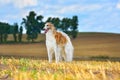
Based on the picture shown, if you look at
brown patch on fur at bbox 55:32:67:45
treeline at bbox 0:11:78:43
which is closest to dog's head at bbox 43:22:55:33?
brown patch on fur at bbox 55:32:67:45

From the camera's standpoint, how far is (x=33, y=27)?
314ft

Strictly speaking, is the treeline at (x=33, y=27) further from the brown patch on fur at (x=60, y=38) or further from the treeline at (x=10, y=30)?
the brown patch on fur at (x=60, y=38)

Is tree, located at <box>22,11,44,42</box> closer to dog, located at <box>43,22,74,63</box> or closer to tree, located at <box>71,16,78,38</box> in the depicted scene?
tree, located at <box>71,16,78,38</box>

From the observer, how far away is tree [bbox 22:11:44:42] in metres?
92.6

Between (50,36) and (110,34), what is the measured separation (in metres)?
69.2

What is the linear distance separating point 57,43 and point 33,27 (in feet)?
242

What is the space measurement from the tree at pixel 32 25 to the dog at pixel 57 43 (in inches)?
2688

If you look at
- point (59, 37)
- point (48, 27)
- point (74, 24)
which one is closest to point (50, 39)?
point (59, 37)

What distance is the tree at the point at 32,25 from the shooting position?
92.6m

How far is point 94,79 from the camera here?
979cm

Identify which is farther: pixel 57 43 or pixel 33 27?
pixel 33 27

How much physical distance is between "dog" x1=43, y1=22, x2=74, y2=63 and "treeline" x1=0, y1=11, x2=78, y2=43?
63757mm

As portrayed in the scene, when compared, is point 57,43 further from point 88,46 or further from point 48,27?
point 88,46

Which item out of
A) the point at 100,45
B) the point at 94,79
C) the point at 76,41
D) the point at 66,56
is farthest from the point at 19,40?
the point at 94,79
